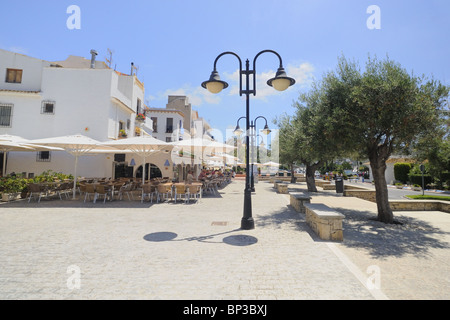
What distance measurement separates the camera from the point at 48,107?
1716 centimetres

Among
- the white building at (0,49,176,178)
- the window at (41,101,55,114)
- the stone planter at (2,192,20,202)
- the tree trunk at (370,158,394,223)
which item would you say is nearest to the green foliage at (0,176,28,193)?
the stone planter at (2,192,20,202)

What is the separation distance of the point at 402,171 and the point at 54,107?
132 ft

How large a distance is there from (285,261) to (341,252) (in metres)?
1.40

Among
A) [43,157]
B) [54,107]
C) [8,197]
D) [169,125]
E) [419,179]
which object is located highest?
[169,125]

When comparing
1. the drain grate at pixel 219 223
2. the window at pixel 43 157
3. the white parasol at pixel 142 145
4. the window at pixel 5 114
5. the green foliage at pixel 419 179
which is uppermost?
the window at pixel 5 114

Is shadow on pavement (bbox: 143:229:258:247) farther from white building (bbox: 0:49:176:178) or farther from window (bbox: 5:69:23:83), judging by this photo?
window (bbox: 5:69:23:83)

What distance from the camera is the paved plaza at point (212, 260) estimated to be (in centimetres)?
309

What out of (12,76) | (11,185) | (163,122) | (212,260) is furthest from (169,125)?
(212,260)

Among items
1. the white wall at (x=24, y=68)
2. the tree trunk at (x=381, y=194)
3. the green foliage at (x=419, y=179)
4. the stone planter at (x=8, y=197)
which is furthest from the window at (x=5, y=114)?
the green foliage at (x=419, y=179)

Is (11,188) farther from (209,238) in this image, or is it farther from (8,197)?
(209,238)

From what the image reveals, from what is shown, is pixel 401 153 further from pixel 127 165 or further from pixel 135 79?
pixel 135 79

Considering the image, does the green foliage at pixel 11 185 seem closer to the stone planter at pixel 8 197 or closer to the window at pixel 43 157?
the stone planter at pixel 8 197

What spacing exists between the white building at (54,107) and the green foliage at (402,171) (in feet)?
117
